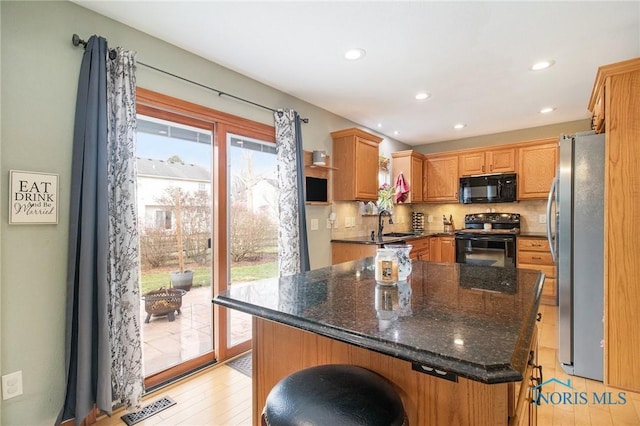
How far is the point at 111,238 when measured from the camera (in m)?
1.91

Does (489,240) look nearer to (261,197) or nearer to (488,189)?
(488,189)

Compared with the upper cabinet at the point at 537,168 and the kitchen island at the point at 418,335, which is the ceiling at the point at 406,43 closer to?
the upper cabinet at the point at 537,168

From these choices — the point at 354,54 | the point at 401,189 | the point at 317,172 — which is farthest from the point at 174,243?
the point at 401,189

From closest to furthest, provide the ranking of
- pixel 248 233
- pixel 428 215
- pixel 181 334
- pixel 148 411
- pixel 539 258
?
pixel 148 411 → pixel 181 334 → pixel 248 233 → pixel 539 258 → pixel 428 215

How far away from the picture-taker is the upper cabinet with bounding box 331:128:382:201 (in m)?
3.74

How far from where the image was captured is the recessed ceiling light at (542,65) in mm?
2570

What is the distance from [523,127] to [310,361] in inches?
189

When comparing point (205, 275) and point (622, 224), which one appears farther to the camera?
point (205, 275)

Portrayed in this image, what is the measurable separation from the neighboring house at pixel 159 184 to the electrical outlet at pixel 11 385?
1021mm

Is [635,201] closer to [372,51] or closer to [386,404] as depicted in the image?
[372,51]

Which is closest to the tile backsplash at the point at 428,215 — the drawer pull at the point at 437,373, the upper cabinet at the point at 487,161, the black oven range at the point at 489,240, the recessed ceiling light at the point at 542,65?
the black oven range at the point at 489,240

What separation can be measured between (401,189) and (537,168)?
5.99 ft

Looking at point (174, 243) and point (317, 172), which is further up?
point (317, 172)

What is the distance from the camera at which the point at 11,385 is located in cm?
163
